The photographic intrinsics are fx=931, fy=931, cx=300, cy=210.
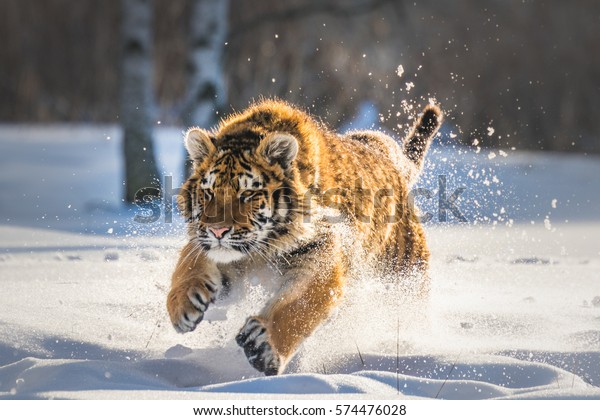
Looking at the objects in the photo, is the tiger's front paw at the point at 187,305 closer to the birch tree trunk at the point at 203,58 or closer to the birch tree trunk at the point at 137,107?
the birch tree trunk at the point at 137,107

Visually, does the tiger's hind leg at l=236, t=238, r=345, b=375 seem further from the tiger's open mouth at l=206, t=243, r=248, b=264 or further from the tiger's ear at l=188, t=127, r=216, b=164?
the tiger's ear at l=188, t=127, r=216, b=164

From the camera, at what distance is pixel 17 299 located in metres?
5.13

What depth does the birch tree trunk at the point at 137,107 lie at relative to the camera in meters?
10.9

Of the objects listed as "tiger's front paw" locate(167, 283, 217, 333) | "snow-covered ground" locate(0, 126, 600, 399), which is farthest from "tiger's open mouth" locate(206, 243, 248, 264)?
"snow-covered ground" locate(0, 126, 600, 399)

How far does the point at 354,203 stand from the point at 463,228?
536 cm

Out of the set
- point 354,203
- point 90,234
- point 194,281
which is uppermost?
point 354,203

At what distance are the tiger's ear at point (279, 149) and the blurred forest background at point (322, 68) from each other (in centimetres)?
858

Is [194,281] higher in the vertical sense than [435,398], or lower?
higher

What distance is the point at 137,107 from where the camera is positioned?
36.0ft

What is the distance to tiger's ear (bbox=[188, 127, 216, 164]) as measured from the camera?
446 centimetres

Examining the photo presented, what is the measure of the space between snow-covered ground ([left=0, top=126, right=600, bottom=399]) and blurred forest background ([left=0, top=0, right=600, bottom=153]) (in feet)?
19.2

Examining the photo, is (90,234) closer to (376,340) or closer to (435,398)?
(376,340)

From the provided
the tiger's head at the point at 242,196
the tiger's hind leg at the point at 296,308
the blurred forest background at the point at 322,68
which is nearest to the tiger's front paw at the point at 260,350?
the tiger's hind leg at the point at 296,308
